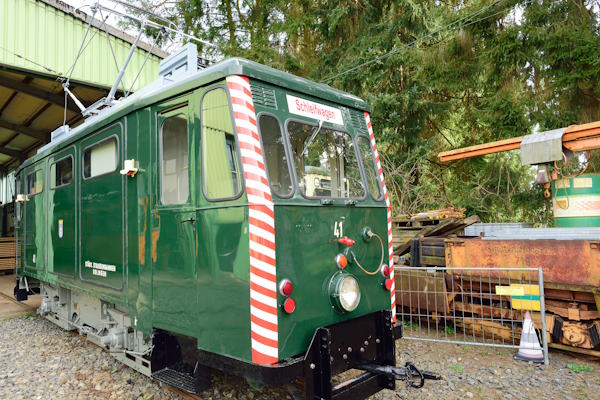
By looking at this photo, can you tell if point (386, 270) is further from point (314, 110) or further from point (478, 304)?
point (478, 304)

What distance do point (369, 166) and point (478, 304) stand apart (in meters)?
3.05

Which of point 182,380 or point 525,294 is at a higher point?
point 525,294

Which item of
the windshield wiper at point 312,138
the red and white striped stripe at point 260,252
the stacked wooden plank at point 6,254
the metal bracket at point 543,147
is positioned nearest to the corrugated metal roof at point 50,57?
the stacked wooden plank at point 6,254

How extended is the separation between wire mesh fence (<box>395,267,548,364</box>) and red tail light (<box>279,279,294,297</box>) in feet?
7.73

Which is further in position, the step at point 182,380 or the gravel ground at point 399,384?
the gravel ground at point 399,384

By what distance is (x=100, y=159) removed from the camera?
15.5 feet

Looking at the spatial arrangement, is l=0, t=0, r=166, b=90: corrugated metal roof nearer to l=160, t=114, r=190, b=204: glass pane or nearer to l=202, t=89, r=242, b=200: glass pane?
l=160, t=114, r=190, b=204: glass pane

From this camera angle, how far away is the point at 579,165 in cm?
995

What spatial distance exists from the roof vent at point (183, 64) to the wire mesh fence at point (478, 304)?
3.66 metres

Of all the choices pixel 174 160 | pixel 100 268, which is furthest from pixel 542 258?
pixel 100 268

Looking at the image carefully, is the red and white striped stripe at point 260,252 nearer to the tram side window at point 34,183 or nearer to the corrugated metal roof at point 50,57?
the tram side window at point 34,183

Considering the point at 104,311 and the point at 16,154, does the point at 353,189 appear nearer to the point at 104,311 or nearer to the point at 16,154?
the point at 104,311

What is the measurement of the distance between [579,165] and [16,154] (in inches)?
837

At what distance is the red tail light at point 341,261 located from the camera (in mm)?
3475
